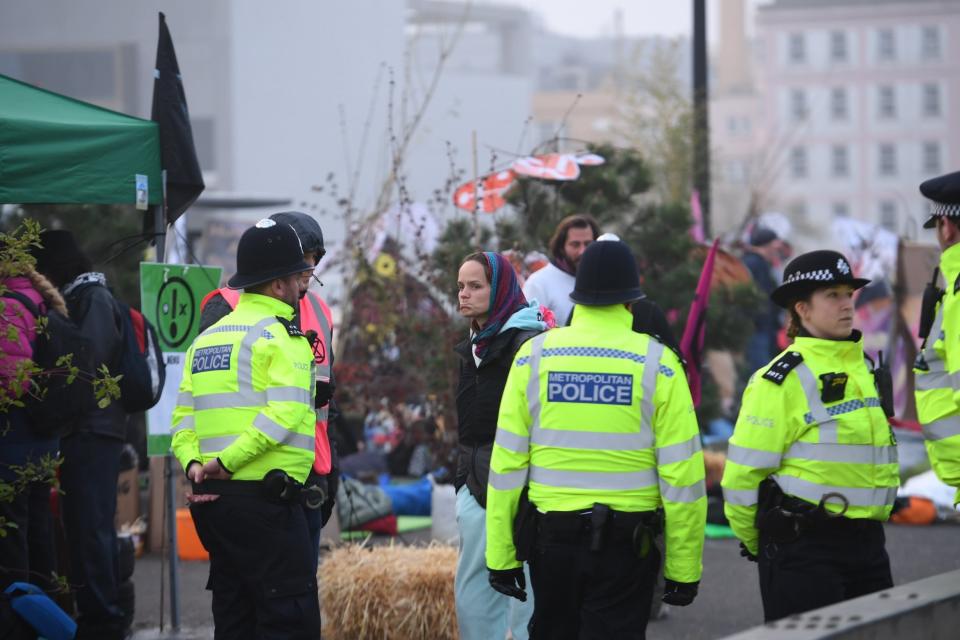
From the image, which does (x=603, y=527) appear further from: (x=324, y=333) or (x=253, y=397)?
(x=324, y=333)

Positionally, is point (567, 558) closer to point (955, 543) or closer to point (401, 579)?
point (401, 579)

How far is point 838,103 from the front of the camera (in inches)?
3526

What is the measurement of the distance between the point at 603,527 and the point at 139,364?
3.30 metres

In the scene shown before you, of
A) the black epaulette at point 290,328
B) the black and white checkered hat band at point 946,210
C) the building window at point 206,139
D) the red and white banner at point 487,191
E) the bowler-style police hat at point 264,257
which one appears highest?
the building window at point 206,139

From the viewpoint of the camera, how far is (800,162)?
90.1 meters

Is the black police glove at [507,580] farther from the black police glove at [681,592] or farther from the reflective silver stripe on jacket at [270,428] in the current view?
the reflective silver stripe on jacket at [270,428]

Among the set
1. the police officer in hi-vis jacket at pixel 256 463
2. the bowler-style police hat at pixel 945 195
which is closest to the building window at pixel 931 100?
the bowler-style police hat at pixel 945 195

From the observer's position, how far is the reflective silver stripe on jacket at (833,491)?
190 inches

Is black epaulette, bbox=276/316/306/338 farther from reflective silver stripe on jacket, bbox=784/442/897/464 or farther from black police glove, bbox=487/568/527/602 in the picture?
reflective silver stripe on jacket, bbox=784/442/897/464

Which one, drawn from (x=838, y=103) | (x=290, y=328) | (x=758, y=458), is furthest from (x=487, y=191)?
(x=838, y=103)

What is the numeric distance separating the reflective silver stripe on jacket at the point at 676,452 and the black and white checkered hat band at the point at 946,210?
152 cm

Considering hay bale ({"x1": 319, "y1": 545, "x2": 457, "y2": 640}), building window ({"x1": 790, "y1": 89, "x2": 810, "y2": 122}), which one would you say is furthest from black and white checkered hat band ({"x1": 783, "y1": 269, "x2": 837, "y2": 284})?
building window ({"x1": 790, "y1": 89, "x2": 810, "y2": 122})

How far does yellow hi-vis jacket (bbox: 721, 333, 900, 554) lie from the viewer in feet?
16.0

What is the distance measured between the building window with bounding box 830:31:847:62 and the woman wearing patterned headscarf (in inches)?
3489
